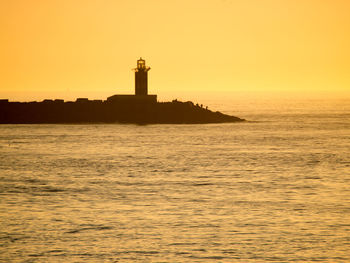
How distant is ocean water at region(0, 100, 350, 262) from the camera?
92.6ft

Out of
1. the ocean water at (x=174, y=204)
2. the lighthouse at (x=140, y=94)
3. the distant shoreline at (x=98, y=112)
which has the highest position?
the lighthouse at (x=140, y=94)

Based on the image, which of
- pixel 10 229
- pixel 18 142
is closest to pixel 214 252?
pixel 10 229

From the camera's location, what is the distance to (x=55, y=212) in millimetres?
35906

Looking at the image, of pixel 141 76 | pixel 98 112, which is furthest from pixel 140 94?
pixel 98 112

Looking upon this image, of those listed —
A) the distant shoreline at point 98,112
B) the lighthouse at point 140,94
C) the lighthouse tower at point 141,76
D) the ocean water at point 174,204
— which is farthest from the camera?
the distant shoreline at point 98,112

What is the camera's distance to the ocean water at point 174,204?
28.2 meters

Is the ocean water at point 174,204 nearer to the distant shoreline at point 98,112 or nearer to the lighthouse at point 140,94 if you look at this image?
the lighthouse at point 140,94

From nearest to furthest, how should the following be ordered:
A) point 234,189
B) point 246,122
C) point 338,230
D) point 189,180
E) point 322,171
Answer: point 338,230
point 234,189
point 189,180
point 322,171
point 246,122

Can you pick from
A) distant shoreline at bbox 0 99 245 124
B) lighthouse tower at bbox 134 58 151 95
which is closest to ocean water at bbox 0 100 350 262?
lighthouse tower at bbox 134 58 151 95

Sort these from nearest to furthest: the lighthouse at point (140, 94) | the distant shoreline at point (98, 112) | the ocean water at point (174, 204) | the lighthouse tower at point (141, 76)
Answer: the ocean water at point (174, 204) → the lighthouse tower at point (141, 76) → the lighthouse at point (140, 94) → the distant shoreline at point (98, 112)

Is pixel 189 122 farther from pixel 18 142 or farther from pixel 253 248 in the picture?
pixel 253 248

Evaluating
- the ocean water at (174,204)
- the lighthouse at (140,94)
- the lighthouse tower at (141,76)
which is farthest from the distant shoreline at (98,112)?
the ocean water at (174,204)

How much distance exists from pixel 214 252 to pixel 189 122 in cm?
9798

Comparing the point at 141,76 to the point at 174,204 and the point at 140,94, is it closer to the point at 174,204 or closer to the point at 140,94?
the point at 140,94
